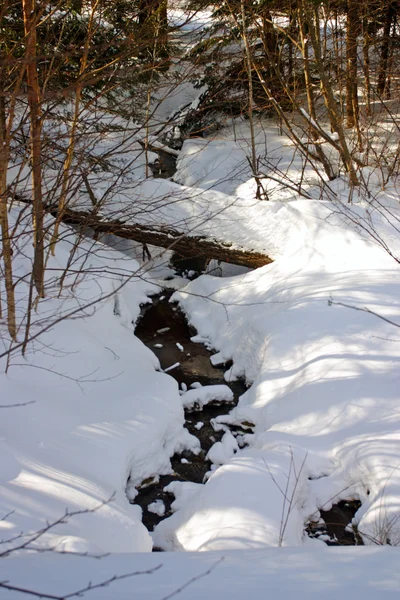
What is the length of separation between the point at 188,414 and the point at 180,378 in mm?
845

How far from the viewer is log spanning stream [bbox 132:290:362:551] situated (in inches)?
172

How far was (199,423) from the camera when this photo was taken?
18.9 feet

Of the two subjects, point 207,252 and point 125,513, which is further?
point 207,252

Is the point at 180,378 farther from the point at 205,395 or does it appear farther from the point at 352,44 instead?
the point at 352,44

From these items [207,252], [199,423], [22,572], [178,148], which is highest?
[178,148]

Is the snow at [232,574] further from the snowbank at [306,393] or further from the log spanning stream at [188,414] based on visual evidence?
the log spanning stream at [188,414]

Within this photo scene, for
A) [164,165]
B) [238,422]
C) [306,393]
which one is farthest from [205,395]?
[164,165]

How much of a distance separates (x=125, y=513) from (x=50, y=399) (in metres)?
1.35

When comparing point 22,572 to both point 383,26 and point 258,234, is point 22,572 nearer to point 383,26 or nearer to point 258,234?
point 258,234

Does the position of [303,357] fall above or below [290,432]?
above

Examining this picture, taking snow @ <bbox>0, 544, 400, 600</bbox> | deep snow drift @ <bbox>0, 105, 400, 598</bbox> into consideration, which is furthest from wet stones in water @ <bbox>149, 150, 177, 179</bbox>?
snow @ <bbox>0, 544, 400, 600</bbox>

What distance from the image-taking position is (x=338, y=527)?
14.2 ft

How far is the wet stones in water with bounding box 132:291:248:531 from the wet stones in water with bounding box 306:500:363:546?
3.91 ft

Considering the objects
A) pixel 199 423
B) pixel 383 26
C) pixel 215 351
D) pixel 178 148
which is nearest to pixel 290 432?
pixel 199 423
